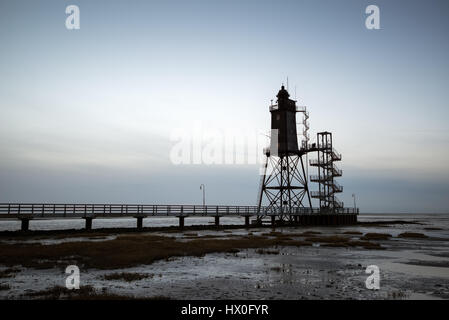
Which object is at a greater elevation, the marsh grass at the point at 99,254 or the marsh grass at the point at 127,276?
the marsh grass at the point at 127,276

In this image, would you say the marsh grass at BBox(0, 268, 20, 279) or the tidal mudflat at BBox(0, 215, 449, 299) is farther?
the marsh grass at BBox(0, 268, 20, 279)

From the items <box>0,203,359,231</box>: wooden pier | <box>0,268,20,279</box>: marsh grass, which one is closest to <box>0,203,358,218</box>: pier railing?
<box>0,203,359,231</box>: wooden pier

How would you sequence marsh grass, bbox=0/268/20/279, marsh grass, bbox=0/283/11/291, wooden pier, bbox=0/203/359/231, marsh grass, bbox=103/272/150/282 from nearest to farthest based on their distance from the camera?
marsh grass, bbox=0/283/11/291
marsh grass, bbox=103/272/150/282
marsh grass, bbox=0/268/20/279
wooden pier, bbox=0/203/359/231

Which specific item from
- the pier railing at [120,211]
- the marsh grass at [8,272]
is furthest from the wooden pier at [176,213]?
the marsh grass at [8,272]

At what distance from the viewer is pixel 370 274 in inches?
568

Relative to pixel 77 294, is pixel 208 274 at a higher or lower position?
lower

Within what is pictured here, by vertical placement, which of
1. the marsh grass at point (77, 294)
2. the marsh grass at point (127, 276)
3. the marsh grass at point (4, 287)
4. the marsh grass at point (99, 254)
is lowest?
the marsh grass at point (99, 254)

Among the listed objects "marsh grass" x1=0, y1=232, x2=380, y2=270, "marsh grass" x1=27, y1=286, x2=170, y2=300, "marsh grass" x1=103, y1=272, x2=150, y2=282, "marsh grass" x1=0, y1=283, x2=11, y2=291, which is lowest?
"marsh grass" x1=0, y1=232, x2=380, y2=270

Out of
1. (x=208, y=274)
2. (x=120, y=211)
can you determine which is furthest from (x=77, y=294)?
(x=120, y=211)

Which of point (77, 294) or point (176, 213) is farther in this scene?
point (176, 213)

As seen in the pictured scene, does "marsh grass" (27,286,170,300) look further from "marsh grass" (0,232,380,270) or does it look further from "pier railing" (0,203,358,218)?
"pier railing" (0,203,358,218)

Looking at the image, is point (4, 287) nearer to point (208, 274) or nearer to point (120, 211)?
point (208, 274)

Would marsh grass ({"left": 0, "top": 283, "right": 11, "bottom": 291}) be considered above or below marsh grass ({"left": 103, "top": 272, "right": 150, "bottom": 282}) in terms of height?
above

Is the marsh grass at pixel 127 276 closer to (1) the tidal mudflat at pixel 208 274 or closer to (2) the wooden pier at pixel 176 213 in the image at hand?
(1) the tidal mudflat at pixel 208 274
